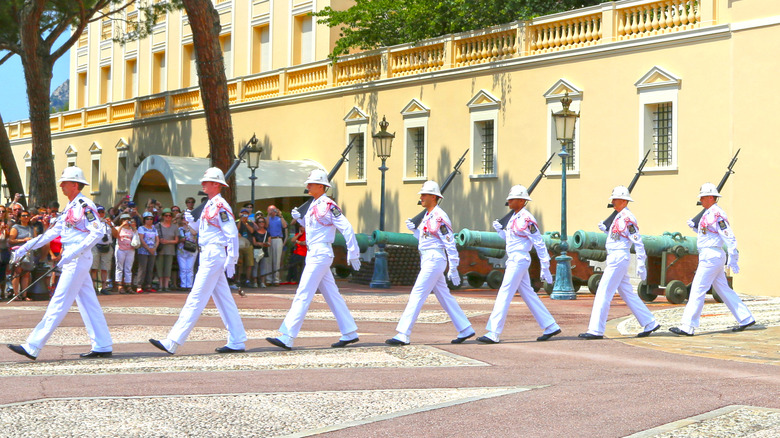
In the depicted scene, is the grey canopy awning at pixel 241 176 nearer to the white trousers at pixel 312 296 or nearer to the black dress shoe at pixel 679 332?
the black dress shoe at pixel 679 332

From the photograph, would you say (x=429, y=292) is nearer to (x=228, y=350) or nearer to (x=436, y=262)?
(x=436, y=262)

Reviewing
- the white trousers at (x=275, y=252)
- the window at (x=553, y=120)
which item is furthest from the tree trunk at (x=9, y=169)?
the window at (x=553, y=120)

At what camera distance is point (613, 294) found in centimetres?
1360

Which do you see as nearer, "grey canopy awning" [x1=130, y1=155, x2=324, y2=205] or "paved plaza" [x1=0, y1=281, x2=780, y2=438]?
"paved plaza" [x1=0, y1=281, x2=780, y2=438]

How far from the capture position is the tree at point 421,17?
29.6 m

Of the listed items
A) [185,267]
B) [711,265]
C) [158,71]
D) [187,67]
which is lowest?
[185,267]

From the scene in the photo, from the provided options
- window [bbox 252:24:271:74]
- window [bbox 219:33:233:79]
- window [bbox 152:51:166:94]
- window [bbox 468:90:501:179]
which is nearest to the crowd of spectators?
window [bbox 468:90:501:179]

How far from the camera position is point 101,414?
24.8 ft

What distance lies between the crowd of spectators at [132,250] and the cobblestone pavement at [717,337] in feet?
28.3

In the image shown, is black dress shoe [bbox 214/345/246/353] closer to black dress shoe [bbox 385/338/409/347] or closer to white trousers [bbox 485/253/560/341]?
black dress shoe [bbox 385/338/409/347]

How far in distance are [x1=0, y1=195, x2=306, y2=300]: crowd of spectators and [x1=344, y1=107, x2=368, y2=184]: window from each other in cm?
951

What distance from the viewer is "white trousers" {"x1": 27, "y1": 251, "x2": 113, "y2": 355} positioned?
35.3 feet

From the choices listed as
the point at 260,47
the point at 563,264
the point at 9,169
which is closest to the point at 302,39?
the point at 260,47

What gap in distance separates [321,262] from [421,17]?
2048cm
